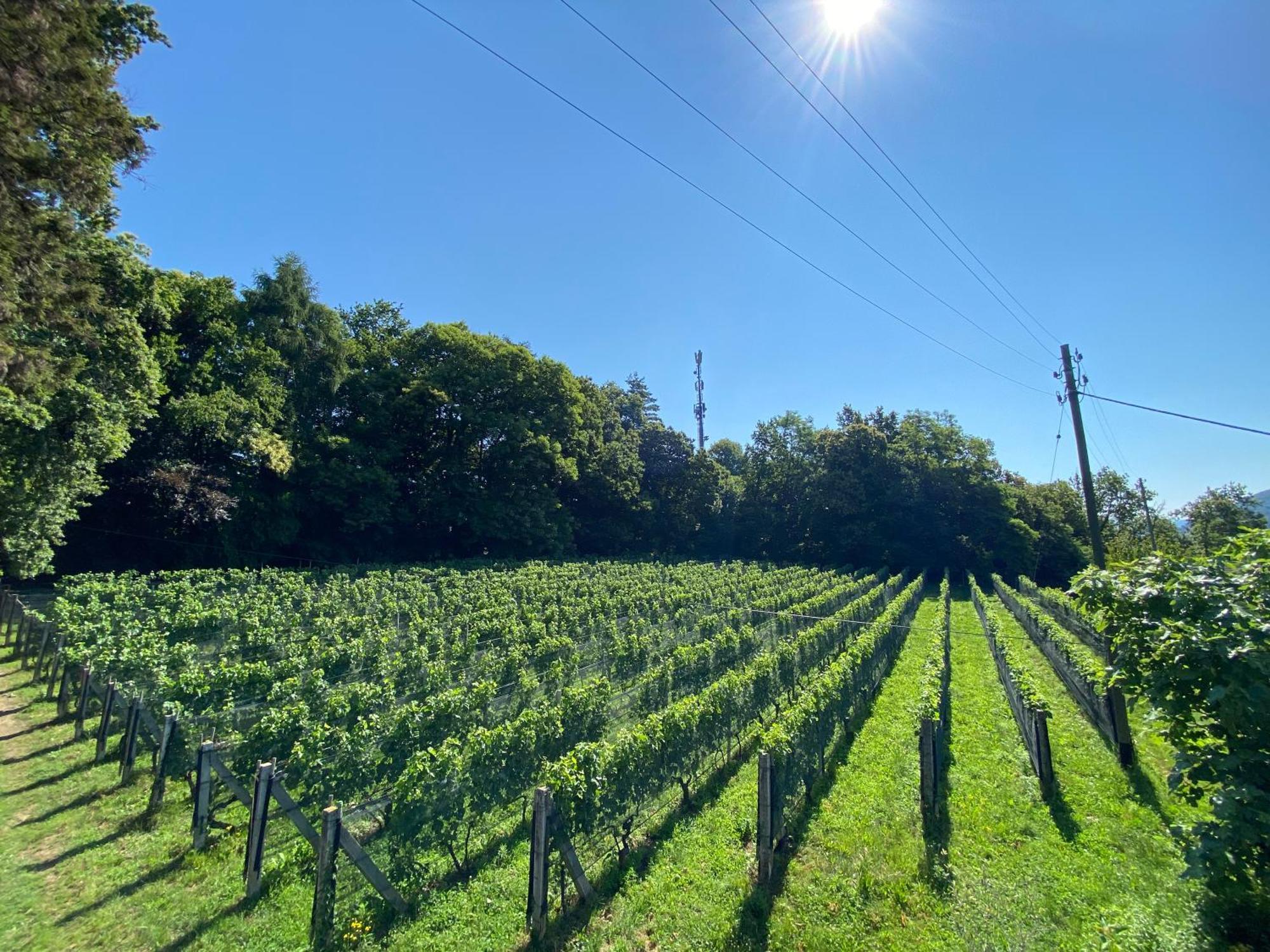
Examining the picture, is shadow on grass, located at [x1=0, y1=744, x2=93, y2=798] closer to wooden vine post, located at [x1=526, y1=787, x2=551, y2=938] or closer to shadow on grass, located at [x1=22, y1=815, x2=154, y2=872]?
shadow on grass, located at [x1=22, y1=815, x2=154, y2=872]

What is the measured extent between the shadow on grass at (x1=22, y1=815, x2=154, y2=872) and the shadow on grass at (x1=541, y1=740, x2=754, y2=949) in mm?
5185

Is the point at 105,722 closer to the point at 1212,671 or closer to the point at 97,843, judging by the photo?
the point at 97,843

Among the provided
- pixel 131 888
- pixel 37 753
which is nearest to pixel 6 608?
pixel 37 753

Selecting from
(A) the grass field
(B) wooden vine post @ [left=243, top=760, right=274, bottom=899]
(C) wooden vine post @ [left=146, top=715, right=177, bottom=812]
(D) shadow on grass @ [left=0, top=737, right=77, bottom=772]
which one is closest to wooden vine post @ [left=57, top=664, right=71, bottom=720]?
(D) shadow on grass @ [left=0, top=737, right=77, bottom=772]

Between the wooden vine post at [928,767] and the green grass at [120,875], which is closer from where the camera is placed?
the green grass at [120,875]

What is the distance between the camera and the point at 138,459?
22719mm

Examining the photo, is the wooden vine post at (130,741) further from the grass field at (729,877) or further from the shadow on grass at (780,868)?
the shadow on grass at (780,868)

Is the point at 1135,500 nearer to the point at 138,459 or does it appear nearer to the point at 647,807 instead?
the point at 647,807

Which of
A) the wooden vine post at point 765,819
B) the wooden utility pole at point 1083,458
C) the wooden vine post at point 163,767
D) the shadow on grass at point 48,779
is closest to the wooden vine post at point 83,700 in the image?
the shadow on grass at point 48,779

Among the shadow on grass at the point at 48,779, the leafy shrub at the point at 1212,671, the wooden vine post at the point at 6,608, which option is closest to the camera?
the leafy shrub at the point at 1212,671

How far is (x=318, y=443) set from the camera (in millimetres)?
28172

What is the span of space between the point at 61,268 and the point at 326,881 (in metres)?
13.4

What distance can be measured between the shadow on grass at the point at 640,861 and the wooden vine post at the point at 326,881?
1864 millimetres

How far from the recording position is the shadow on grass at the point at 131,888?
4785 mm
